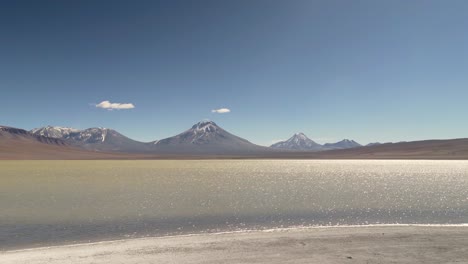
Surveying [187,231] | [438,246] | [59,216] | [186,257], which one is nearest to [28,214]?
[59,216]

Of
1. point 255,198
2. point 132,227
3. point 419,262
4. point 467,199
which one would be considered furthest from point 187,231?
point 467,199

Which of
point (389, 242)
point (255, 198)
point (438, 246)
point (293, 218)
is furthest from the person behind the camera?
point (255, 198)

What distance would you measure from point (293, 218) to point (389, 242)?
874 cm

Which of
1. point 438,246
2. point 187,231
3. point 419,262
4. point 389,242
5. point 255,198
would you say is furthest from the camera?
point 255,198

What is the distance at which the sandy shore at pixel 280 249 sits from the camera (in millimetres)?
12625

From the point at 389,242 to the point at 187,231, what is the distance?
991 cm

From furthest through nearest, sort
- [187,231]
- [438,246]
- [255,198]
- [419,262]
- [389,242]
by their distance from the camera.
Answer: [255,198] → [187,231] → [389,242] → [438,246] → [419,262]

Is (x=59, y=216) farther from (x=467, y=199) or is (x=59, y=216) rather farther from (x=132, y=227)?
(x=467, y=199)

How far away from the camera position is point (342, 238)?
15.8m

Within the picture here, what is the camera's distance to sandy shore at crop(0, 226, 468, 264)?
12625mm

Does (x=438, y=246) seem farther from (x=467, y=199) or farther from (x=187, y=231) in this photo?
(x=467, y=199)

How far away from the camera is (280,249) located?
13969 millimetres

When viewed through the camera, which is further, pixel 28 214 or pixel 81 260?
pixel 28 214

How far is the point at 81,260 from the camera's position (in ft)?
42.2
